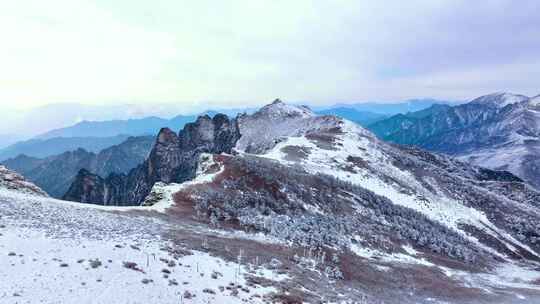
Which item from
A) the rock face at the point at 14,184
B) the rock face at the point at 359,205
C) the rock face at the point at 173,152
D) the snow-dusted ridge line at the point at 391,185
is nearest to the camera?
the rock face at the point at 14,184

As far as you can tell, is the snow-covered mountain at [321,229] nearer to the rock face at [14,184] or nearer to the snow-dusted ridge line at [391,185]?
the snow-dusted ridge line at [391,185]

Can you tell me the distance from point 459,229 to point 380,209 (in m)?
19.6

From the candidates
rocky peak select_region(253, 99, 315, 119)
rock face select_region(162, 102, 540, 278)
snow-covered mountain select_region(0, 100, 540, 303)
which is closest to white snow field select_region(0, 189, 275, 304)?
snow-covered mountain select_region(0, 100, 540, 303)

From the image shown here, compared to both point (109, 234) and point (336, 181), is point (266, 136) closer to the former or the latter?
point (336, 181)

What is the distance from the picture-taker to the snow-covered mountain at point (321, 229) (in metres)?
30.6

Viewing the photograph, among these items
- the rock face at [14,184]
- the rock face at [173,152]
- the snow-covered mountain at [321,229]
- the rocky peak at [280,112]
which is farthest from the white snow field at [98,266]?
the rocky peak at [280,112]

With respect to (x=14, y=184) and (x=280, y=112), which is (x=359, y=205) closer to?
(x=14, y=184)

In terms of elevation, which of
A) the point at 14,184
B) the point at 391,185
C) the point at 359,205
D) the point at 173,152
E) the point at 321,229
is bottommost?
the point at 173,152

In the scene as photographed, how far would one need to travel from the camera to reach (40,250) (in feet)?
84.6

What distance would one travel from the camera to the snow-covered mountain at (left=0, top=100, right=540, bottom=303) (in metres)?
30.6

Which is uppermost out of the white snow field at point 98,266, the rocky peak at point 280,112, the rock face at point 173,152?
the rocky peak at point 280,112

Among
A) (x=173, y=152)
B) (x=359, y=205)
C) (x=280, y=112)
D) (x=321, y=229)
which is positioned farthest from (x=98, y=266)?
(x=280, y=112)

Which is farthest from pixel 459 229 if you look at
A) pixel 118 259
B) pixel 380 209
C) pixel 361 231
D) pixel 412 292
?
pixel 118 259

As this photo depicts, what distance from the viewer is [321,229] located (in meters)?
52.4
